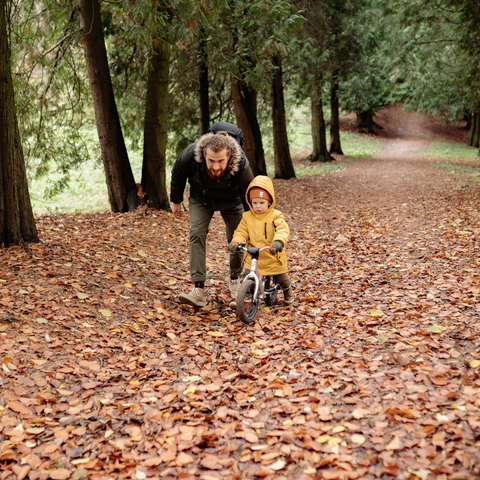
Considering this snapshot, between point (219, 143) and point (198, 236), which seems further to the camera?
point (198, 236)

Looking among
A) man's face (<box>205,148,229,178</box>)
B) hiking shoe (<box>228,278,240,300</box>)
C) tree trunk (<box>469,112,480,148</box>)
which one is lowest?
hiking shoe (<box>228,278,240,300</box>)

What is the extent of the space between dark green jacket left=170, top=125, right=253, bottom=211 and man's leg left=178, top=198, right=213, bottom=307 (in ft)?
0.37

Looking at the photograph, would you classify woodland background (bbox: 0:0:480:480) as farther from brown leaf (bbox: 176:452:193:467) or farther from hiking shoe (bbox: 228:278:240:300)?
hiking shoe (bbox: 228:278:240:300)

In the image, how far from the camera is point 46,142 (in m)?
10.8

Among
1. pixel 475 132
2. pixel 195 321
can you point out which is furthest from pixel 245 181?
pixel 475 132

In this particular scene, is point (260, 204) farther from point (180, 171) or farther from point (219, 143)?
point (180, 171)

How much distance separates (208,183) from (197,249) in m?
0.75

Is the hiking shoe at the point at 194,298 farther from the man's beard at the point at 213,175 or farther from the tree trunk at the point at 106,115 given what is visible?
the tree trunk at the point at 106,115

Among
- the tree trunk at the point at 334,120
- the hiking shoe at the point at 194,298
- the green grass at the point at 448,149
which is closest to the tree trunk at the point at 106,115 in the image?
the hiking shoe at the point at 194,298

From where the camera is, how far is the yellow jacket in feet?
15.7

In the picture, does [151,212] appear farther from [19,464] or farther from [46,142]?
[19,464]

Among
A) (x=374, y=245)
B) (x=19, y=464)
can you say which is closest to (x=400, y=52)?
(x=374, y=245)

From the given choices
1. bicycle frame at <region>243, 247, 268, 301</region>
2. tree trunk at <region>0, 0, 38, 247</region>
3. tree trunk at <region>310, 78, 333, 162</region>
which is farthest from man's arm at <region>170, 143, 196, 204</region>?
tree trunk at <region>310, 78, 333, 162</region>

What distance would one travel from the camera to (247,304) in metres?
4.95
